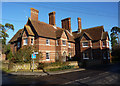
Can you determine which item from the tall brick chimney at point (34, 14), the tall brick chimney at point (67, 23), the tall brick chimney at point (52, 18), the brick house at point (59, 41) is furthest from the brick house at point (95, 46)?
the tall brick chimney at point (34, 14)

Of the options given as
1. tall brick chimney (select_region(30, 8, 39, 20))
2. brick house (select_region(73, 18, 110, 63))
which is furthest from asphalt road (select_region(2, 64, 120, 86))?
tall brick chimney (select_region(30, 8, 39, 20))

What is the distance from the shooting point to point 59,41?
86.2 ft

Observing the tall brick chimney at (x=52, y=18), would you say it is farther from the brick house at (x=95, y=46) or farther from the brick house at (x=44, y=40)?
the brick house at (x=95, y=46)

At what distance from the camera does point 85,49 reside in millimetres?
29578

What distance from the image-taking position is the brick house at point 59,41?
24109 mm

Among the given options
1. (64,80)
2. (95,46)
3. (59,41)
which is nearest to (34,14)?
(59,41)

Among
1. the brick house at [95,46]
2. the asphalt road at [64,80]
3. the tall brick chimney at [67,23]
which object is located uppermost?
the tall brick chimney at [67,23]

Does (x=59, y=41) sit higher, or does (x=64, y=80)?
(x=59, y=41)

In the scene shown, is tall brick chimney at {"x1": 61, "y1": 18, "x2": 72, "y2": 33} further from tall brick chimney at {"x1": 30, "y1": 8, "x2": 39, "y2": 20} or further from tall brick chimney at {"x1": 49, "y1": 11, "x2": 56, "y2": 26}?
tall brick chimney at {"x1": 30, "y1": 8, "x2": 39, "y2": 20}

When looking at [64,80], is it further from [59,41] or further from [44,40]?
[59,41]

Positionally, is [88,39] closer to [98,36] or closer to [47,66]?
[98,36]

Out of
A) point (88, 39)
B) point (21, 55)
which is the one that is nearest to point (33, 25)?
point (21, 55)

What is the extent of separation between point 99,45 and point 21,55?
21.3 m

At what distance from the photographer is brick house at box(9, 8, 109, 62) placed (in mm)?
24109
